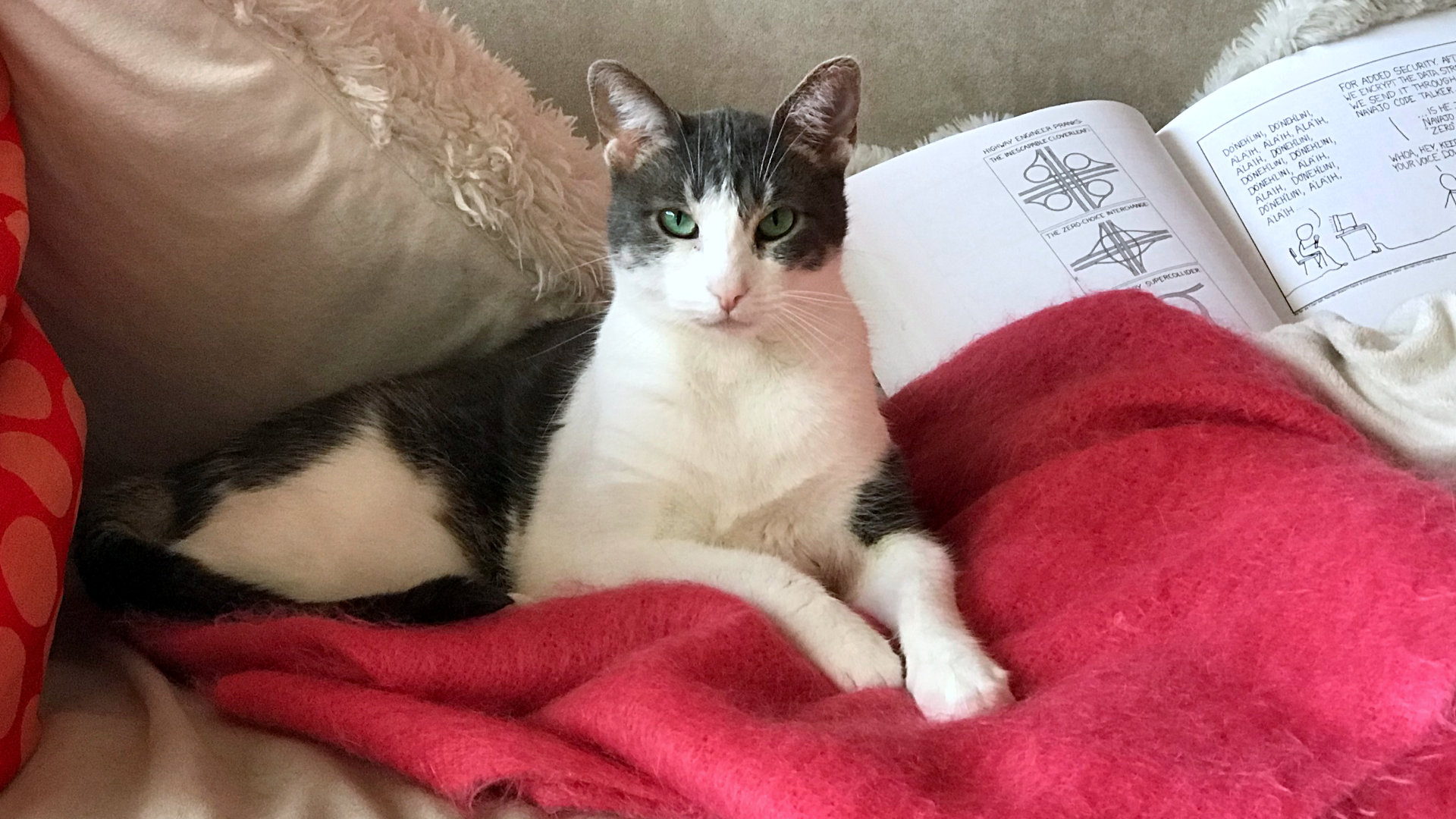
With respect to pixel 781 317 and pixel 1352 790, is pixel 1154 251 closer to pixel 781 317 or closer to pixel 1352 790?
pixel 781 317

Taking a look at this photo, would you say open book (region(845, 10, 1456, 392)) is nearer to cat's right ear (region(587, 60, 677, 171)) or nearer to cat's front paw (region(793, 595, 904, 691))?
cat's right ear (region(587, 60, 677, 171))

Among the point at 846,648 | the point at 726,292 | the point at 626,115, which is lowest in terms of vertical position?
the point at 846,648

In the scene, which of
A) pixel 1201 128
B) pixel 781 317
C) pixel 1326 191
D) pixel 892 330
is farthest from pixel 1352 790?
pixel 1201 128

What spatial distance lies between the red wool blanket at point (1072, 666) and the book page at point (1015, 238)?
1.21 ft

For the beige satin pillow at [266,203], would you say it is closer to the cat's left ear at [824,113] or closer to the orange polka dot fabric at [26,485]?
the orange polka dot fabric at [26,485]

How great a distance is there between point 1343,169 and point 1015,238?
0.53m

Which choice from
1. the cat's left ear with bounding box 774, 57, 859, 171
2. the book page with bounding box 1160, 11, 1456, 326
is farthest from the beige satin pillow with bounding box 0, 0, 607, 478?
the book page with bounding box 1160, 11, 1456, 326

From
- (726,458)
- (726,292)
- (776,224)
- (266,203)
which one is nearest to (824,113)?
(776,224)

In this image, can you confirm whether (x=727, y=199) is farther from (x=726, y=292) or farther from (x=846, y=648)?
(x=846, y=648)

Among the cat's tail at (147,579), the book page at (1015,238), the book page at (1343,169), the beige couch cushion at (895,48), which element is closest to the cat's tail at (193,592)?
the cat's tail at (147,579)

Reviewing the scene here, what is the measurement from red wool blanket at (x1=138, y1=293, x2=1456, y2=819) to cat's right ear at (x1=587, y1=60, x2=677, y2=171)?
19.0 inches

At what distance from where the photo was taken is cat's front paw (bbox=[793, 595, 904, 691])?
0.78m

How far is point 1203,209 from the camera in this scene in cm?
149

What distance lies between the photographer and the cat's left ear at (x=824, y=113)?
3.24 feet
